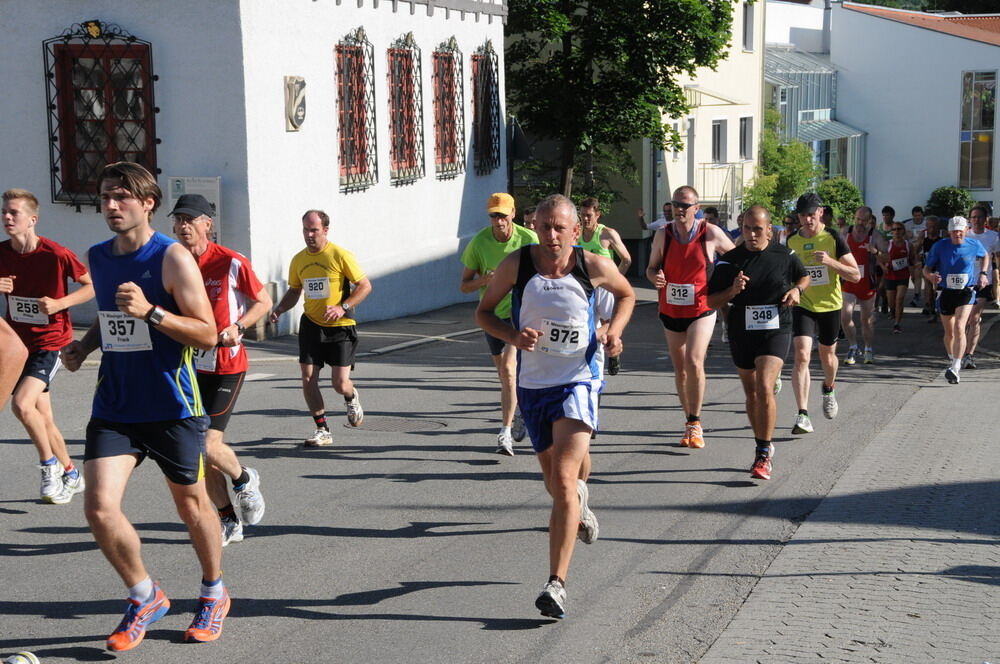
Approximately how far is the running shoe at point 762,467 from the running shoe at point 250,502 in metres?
3.58

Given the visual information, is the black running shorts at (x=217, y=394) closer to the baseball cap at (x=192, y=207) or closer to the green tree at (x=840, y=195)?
the baseball cap at (x=192, y=207)

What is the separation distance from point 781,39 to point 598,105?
32.1 m

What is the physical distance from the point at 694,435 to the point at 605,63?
71.4 ft

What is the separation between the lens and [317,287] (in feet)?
34.4

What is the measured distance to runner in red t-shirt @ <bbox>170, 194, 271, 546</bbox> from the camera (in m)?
7.51

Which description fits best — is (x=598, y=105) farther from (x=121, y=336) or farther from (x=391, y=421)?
(x=121, y=336)

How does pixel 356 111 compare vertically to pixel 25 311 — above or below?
above

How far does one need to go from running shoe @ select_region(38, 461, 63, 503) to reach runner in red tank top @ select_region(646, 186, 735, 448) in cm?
455

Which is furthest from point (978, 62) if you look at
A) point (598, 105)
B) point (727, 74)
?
point (598, 105)

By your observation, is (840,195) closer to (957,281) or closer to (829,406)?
(957,281)

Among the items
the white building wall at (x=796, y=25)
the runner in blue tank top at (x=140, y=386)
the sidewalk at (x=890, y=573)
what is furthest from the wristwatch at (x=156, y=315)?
the white building wall at (x=796, y=25)

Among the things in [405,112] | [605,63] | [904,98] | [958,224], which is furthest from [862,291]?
[904,98]

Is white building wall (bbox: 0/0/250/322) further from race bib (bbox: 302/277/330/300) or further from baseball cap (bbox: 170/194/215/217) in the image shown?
baseball cap (bbox: 170/194/215/217)

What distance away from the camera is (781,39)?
197 ft
